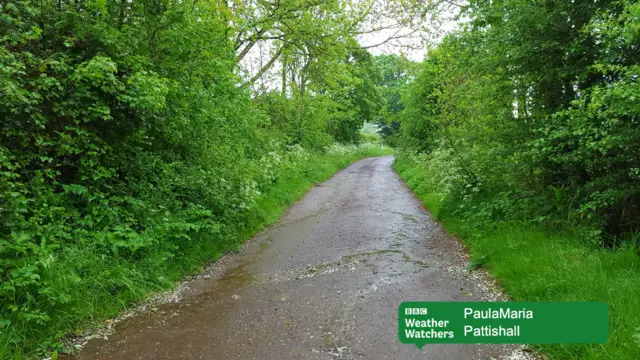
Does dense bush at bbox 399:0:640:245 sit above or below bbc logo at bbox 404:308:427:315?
above

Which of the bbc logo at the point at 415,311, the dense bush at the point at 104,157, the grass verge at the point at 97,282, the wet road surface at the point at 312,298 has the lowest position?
the wet road surface at the point at 312,298

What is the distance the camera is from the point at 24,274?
365 cm

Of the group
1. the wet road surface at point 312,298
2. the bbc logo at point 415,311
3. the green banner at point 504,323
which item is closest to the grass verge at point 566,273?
the green banner at point 504,323

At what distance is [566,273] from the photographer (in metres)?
4.29

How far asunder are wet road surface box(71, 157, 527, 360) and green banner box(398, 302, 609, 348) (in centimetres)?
15

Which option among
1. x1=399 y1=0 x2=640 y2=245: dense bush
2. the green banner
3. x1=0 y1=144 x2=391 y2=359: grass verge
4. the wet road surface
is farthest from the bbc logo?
x1=0 y1=144 x2=391 y2=359: grass verge

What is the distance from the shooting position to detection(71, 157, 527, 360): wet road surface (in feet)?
11.9

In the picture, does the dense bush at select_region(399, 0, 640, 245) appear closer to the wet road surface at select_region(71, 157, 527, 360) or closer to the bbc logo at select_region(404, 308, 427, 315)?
the wet road surface at select_region(71, 157, 527, 360)

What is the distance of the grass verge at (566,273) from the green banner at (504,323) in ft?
0.32

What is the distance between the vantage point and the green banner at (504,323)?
136 inches

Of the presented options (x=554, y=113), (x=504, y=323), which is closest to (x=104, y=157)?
(x=504, y=323)

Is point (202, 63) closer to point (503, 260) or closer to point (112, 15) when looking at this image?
point (112, 15)

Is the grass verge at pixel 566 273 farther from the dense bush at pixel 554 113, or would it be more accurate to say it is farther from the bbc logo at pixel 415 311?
the bbc logo at pixel 415 311

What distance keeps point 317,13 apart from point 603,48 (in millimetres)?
8604
